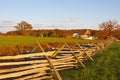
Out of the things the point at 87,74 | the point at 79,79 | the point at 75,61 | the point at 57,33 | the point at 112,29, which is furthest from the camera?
the point at 112,29

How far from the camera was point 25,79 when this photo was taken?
8500mm

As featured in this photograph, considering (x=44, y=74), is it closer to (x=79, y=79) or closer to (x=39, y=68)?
(x=39, y=68)

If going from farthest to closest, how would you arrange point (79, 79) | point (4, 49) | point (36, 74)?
point (4, 49)
point (79, 79)
point (36, 74)

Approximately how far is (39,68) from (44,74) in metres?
0.34

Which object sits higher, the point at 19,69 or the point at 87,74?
the point at 19,69

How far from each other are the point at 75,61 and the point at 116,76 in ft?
11.9

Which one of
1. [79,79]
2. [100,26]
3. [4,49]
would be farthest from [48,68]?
[100,26]

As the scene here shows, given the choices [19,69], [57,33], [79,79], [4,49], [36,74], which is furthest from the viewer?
[57,33]

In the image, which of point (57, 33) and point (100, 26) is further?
point (100, 26)

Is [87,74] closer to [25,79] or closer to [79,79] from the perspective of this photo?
[79,79]

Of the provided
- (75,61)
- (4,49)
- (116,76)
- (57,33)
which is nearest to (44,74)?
(116,76)

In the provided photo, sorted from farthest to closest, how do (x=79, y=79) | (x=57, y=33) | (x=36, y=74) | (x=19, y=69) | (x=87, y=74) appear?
(x=57, y=33)
(x=87, y=74)
(x=79, y=79)
(x=36, y=74)
(x=19, y=69)

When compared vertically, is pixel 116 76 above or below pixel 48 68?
below

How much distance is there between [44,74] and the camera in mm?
9531
